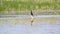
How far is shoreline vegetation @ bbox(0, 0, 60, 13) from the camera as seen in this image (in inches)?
260

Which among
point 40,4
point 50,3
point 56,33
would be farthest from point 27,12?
point 56,33

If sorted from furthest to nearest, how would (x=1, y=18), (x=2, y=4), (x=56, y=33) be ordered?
(x=2, y=4), (x=1, y=18), (x=56, y=33)

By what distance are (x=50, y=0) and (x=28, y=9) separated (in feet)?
3.98

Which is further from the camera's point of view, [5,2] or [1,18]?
[5,2]

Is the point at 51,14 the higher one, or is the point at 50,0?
the point at 50,0

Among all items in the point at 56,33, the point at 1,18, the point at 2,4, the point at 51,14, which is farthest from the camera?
the point at 2,4

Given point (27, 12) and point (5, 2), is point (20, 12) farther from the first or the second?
point (5, 2)

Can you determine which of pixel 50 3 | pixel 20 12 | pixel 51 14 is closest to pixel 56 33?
pixel 51 14

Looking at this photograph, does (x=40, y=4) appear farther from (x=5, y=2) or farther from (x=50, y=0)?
(x=5, y=2)

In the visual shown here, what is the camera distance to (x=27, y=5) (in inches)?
266

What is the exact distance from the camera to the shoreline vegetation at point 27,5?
6.61 meters

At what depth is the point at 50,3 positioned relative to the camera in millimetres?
6980

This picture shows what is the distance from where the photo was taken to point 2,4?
6727mm

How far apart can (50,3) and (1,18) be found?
7.77 ft
